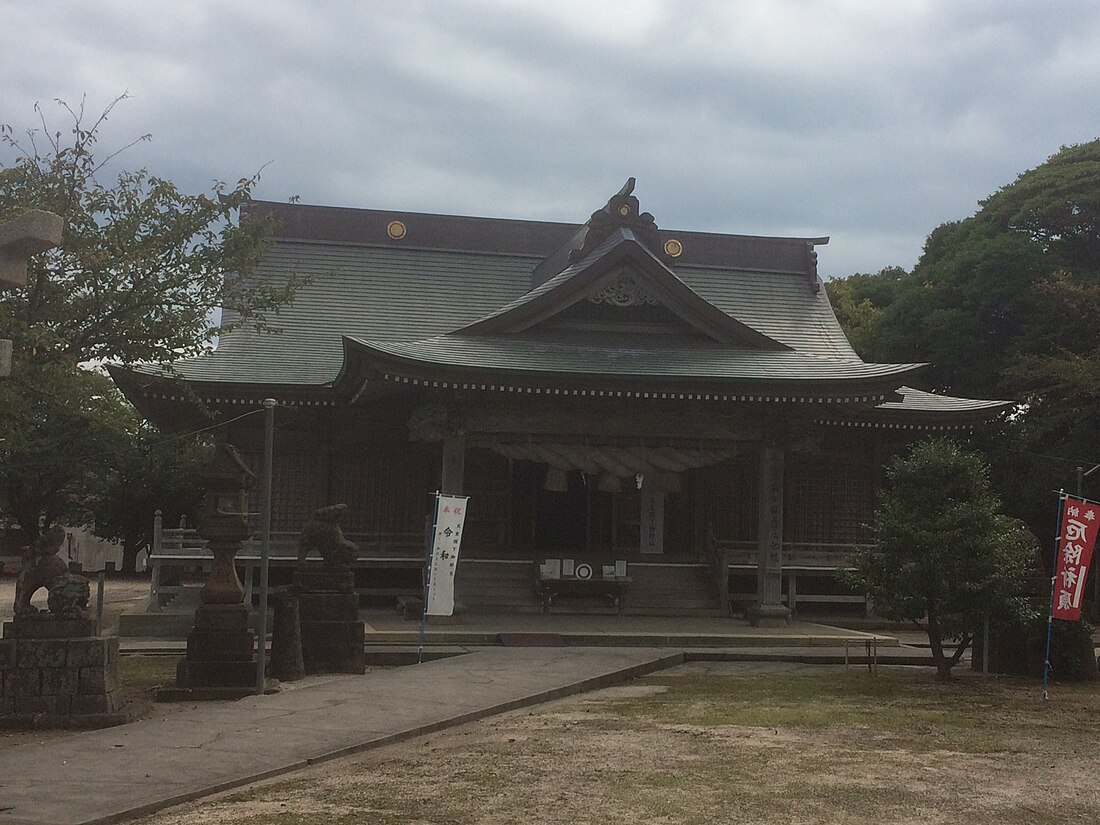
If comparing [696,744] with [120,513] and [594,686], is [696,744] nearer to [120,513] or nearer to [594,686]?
[594,686]

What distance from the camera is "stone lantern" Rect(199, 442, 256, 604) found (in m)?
12.7

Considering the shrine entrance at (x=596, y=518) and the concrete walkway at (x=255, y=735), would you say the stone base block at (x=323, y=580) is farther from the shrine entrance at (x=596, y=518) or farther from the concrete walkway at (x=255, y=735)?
the shrine entrance at (x=596, y=518)

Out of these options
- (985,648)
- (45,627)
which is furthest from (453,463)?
(45,627)

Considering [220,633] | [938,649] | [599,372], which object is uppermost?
[599,372]

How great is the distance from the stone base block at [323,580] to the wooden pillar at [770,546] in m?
9.05

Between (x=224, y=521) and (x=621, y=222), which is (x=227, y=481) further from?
(x=621, y=222)

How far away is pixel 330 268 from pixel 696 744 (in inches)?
814

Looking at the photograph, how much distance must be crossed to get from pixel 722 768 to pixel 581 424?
1273 cm

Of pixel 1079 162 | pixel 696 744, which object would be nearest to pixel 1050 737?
pixel 696 744

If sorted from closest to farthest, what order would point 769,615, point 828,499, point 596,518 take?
point 769,615, point 828,499, point 596,518

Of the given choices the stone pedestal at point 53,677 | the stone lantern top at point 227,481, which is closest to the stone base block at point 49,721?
the stone pedestal at point 53,677

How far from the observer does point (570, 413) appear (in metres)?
21.5

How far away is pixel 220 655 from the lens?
40.3ft

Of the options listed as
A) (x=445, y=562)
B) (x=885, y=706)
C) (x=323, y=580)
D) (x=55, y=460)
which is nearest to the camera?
(x=885, y=706)
